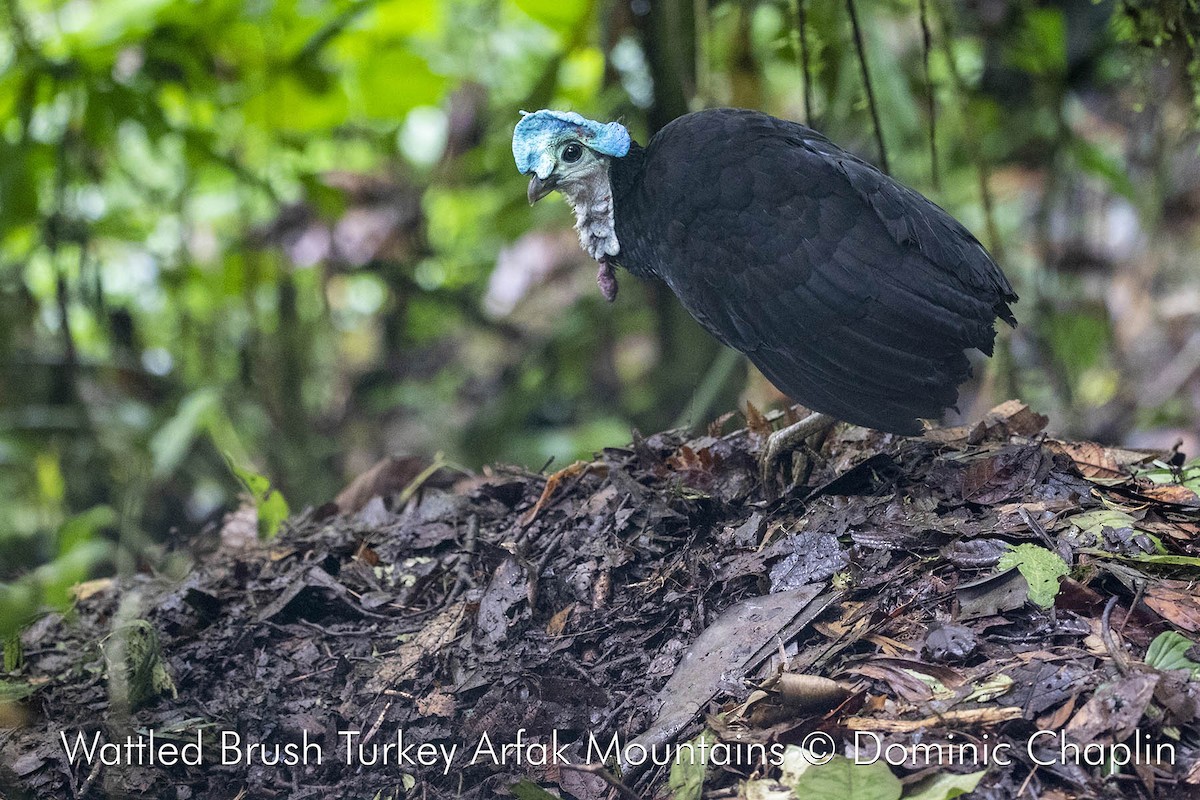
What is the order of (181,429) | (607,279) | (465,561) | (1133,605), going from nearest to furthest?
(1133,605), (465,561), (607,279), (181,429)

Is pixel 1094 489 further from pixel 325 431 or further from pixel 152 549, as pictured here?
pixel 325 431

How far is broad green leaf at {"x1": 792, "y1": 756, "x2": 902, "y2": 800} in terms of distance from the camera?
1895 millimetres

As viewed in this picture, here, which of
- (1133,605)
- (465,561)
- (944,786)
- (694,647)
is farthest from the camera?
(465,561)

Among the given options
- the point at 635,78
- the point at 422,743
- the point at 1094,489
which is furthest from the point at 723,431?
the point at 635,78

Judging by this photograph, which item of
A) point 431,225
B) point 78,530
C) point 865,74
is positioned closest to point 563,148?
point 865,74

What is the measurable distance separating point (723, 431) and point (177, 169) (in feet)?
13.4

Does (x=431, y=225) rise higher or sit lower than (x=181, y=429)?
higher

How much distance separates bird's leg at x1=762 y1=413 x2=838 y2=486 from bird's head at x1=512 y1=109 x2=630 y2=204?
0.91 metres

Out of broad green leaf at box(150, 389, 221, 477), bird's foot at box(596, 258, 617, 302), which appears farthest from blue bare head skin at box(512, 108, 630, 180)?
broad green leaf at box(150, 389, 221, 477)

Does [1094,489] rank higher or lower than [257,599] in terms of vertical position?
higher

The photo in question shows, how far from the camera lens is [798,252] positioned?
2.73 meters

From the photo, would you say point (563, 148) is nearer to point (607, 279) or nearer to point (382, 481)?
point (607, 279)

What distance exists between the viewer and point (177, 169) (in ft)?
19.4

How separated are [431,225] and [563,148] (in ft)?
15.4
